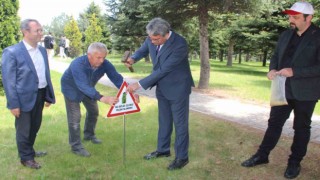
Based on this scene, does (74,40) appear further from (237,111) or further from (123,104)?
(123,104)

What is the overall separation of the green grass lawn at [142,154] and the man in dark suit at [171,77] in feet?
1.51

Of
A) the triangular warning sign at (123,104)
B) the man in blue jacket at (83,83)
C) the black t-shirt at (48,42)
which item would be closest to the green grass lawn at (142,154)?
the man in blue jacket at (83,83)

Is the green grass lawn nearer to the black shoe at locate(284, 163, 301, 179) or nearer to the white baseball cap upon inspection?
the black shoe at locate(284, 163, 301, 179)

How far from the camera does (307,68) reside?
4301mm

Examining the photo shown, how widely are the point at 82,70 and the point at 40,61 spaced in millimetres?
611

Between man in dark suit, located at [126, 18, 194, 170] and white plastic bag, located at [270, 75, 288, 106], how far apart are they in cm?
114

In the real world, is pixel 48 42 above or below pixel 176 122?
below

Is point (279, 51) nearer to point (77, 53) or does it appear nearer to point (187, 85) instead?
point (187, 85)

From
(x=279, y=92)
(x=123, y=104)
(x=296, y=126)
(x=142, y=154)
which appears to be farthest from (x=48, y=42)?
(x=296, y=126)

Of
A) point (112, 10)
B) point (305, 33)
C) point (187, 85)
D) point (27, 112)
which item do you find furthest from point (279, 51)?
point (112, 10)

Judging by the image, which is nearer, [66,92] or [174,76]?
[174,76]

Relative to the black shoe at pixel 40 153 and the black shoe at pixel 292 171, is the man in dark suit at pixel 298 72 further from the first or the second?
the black shoe at pixel 40 153

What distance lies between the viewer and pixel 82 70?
4.95 metres

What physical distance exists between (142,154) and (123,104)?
1129 mm
